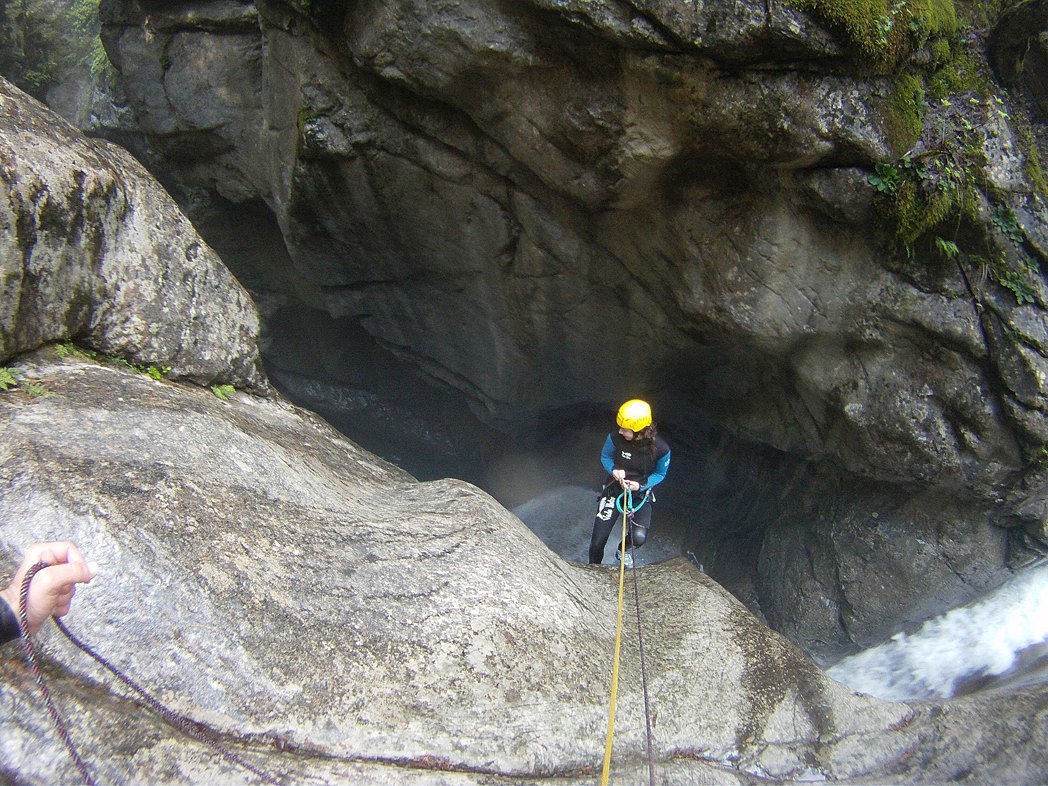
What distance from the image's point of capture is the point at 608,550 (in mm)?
9578

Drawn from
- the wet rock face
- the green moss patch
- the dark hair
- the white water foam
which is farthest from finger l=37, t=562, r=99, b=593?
the white water foam

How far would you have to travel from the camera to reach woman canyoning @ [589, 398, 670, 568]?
6.01 metres

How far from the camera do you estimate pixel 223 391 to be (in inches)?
210

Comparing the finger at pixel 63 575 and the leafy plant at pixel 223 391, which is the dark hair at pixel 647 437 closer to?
the leafy plant at pixel 223 391

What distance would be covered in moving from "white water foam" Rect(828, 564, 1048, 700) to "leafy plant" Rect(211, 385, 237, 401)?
6.75m

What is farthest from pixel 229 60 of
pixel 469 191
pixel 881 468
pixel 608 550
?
pixel 881 468

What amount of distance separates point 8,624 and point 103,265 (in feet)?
11.2

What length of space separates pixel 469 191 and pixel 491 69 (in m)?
1.48

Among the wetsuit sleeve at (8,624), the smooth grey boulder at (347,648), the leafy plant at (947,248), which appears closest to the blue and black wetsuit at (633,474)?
the smooth grey boulder at (347,648)

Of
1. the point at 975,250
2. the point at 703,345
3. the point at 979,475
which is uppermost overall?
the point at 975,250

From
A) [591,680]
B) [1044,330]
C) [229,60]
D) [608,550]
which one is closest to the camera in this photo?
[591,680]

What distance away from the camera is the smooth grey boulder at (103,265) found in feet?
12.9

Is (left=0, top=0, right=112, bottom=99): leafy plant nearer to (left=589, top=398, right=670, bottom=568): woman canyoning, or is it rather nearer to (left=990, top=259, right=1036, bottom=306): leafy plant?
(left=589, top=398, right=670, bottom=568): woman canyoning

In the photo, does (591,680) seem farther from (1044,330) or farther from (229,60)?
(229,60)
